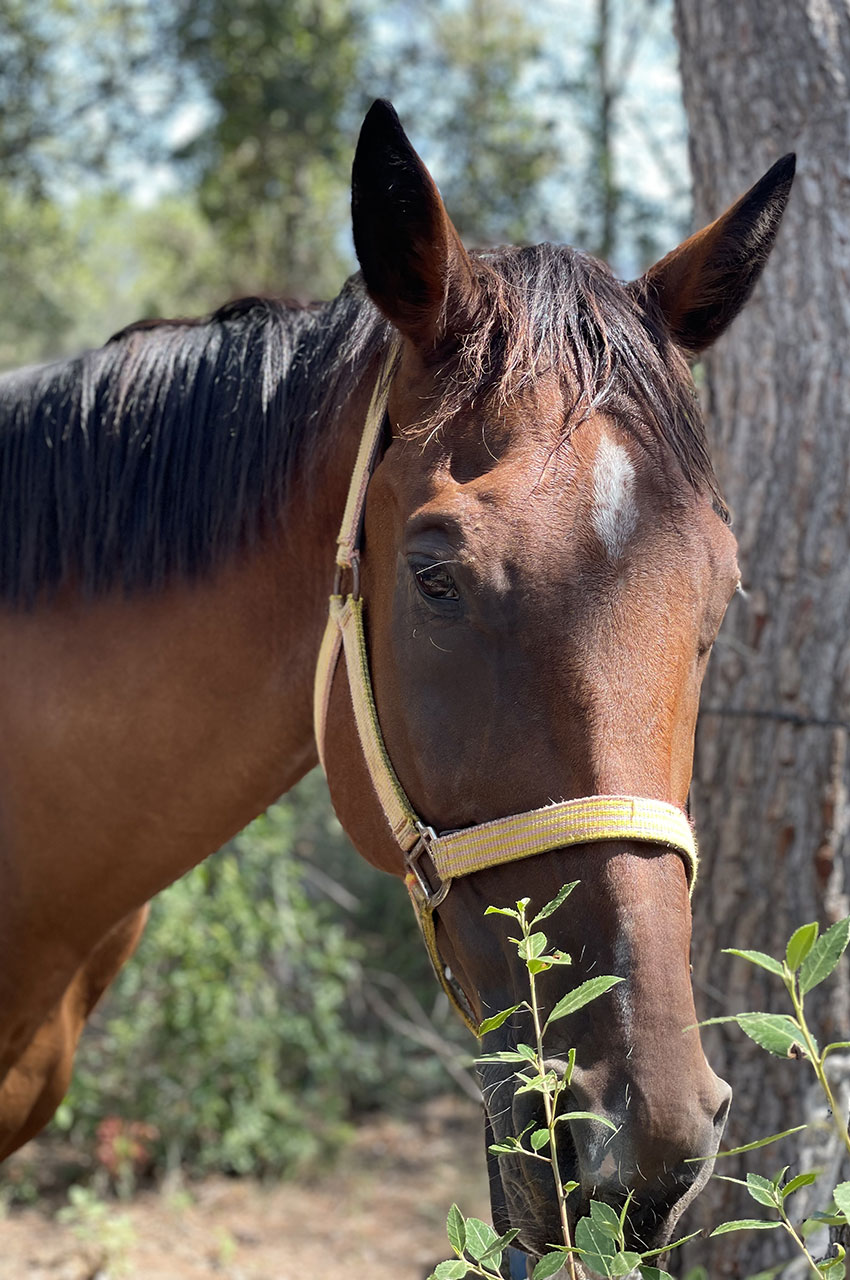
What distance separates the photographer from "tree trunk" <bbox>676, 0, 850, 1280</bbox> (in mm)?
2477

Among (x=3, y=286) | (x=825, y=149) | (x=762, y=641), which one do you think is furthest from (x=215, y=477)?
(x=3, y=286)

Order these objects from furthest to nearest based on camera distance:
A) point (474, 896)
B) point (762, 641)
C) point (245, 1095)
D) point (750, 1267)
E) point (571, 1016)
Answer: point (245, 1095) < point (762, 641) < point (750, 1267) < point (474, 896) < point (571, 1016)

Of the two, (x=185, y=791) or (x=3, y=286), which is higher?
(x=3, y=286)

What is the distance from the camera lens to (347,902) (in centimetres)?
533

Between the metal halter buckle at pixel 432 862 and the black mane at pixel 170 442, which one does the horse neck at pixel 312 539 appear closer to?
the black mane at pixel 170 442

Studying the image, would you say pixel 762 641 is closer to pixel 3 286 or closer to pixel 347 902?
pixel 347 902

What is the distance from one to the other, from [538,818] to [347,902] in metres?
4.17

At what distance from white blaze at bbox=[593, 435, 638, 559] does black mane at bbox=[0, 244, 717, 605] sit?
27cm

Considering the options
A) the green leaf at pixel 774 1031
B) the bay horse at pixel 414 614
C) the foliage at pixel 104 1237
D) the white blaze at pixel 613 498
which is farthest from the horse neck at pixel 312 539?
the foliage at pixel 104 1237

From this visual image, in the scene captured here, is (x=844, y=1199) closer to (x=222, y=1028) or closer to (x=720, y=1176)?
(x=720, y=1176)

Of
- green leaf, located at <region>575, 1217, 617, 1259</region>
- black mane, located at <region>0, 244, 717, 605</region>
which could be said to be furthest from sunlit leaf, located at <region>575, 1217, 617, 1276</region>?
black mane, located at <region>0, 244, 717, 605</region>

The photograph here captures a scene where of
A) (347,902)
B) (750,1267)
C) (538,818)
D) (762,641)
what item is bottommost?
(750,1267)

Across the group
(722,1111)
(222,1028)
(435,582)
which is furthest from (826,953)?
(222,1028)

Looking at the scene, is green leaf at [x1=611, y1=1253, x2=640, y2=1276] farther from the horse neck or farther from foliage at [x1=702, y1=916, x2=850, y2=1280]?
the horse neck
